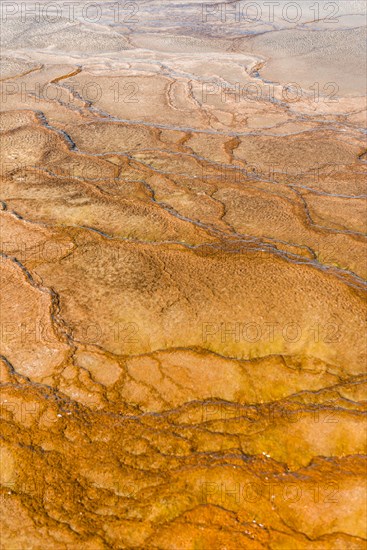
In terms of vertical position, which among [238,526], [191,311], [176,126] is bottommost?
[238,526]

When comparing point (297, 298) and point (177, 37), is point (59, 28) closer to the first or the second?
point (177, 37)

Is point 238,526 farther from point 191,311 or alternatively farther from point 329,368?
point 191,311

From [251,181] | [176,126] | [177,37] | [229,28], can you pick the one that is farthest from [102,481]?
[229,28]

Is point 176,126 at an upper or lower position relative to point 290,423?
upper

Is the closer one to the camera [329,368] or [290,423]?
[290,423]

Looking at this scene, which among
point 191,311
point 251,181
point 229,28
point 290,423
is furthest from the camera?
point 229,28

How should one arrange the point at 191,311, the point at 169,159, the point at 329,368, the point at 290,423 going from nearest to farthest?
the point at 290,423 < the point at 329,368 < the point at 191,311 < the point at 169,159

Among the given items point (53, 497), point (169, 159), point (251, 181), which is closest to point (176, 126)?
point (169, 159)
